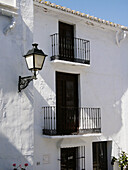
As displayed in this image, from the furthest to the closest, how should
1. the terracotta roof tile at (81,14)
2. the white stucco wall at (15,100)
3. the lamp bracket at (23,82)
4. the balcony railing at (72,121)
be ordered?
the terracotta roof tile at (81,14)
the balcony railing at (72,121)
the lamp bracket at (23,82)
the white stucco wall at (15,100)

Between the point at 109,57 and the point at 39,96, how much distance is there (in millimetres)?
4043

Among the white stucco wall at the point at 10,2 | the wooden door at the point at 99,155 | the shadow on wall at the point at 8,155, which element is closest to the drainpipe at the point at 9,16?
the white stucco wall at the point at 10,2

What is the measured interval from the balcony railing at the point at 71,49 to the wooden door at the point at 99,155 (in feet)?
11.1

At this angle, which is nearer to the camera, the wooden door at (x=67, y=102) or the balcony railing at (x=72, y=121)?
the balcony railing at (x=72, y=121)

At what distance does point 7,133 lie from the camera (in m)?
6.05

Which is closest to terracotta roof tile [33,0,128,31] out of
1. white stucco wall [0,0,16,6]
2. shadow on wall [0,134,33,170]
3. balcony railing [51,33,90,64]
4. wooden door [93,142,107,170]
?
balcony railing [51,33,90,64]

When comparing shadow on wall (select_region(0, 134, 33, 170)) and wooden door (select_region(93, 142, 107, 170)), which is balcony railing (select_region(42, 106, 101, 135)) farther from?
shadow on wall (select_region(0, 134, 33, 170))

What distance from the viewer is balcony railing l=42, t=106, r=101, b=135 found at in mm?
9148

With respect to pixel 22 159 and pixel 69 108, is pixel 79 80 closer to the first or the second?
pixel 69 108

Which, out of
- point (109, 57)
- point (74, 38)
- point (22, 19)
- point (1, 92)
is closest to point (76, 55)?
point (74, 38)

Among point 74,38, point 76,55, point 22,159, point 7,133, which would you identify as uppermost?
point 74,38

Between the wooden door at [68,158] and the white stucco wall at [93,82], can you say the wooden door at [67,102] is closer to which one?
the white stucco wall at [93,82]

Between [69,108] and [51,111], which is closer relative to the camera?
[51,111]

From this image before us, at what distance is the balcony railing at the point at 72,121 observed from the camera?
915 centimetres
